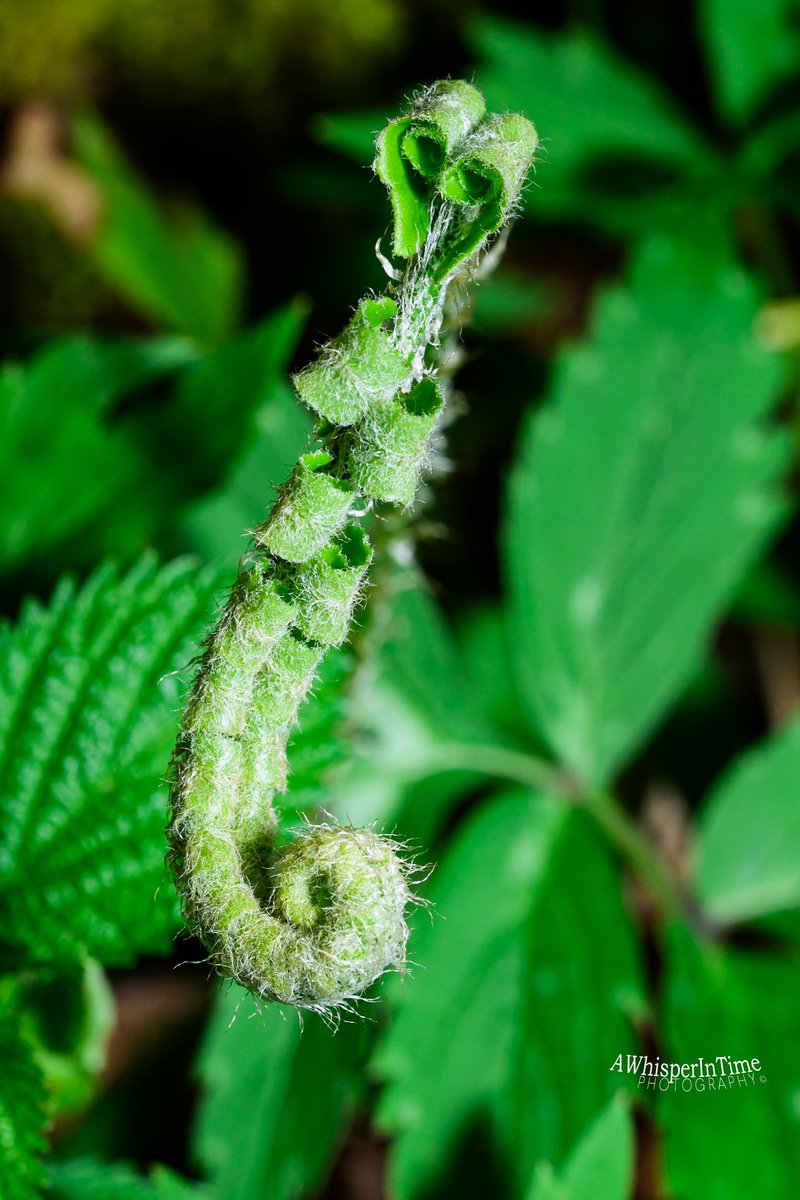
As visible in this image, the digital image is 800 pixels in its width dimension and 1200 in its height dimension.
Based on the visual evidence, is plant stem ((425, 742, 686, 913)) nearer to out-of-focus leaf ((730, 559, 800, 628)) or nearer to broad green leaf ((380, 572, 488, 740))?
broad green leaf ((380, 572, 488, 740))

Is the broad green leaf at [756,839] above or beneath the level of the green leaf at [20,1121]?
above

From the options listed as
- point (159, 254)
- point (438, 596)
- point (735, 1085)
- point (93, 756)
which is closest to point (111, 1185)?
point (93, 756)

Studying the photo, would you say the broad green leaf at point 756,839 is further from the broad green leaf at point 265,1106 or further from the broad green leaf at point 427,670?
the broad green leaf at point 265,1106

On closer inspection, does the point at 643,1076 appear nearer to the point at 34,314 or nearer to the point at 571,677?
the point at 571,677

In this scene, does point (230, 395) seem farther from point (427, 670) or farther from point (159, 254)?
point (159, 254)

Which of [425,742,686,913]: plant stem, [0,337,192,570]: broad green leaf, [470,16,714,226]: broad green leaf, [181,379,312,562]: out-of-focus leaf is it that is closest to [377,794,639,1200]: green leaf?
[425,742,686,913]: plant stem

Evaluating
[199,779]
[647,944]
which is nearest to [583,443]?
[647,944]

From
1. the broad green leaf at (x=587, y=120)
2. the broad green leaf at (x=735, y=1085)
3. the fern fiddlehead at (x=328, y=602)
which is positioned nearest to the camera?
the fern fiddlehead at (x=328, y=602)

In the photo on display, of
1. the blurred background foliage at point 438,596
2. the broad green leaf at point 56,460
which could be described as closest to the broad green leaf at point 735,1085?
the blurred background foliage at point 438,596
